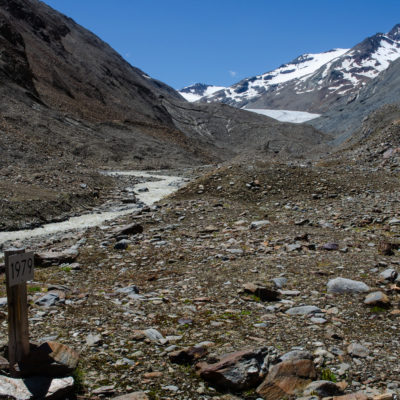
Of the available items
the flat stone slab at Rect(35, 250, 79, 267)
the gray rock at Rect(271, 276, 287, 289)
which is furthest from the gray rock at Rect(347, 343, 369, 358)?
the flat stone slab at Rect(35, 250, 79, 267)

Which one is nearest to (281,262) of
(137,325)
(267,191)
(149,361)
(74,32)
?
(137,325)

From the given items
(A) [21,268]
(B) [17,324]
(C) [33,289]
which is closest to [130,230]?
(C) [33,289]

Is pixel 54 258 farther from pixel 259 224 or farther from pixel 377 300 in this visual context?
pixel 377 300

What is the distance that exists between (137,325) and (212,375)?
1.58 metres

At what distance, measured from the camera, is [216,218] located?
43.6 ft

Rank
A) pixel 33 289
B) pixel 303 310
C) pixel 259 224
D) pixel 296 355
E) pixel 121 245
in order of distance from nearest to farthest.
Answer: pixel 296 355 < pixel 303 310 < pixel 33 289 < pixel 121 245 < pixel 259 224

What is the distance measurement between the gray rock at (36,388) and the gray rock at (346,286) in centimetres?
440

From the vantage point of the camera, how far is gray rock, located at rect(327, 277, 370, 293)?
22.8 ft

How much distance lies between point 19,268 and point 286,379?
9.58 feet

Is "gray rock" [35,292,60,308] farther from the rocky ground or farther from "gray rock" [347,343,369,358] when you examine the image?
"gray rock" [347,343,369,358]

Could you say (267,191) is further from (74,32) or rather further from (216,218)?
(74,32)

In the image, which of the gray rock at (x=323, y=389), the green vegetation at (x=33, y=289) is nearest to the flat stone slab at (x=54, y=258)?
the green vegetation at (x=33, y=289)

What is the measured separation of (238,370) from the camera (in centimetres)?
463

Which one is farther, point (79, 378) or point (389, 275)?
point (389, 275)
